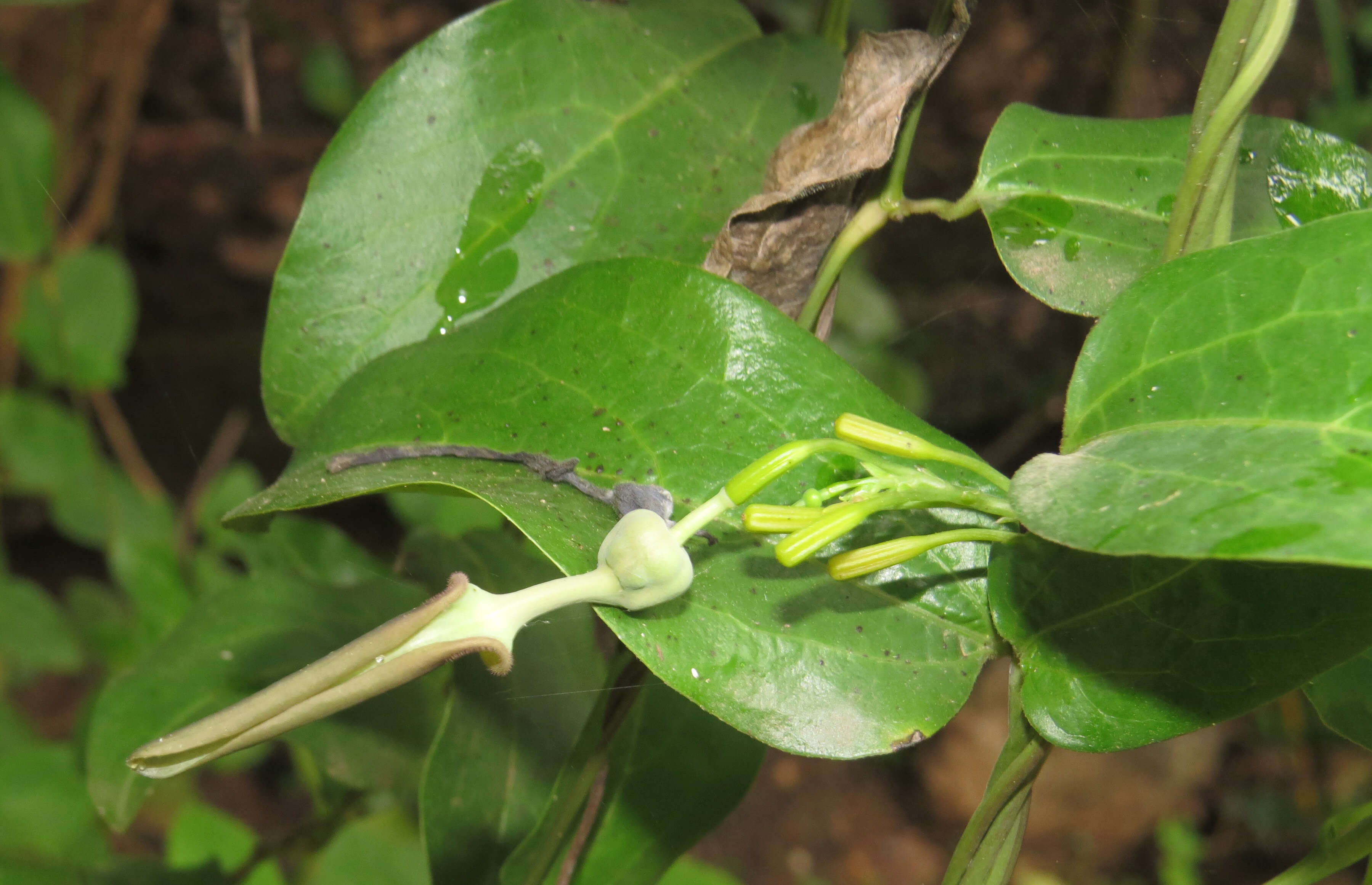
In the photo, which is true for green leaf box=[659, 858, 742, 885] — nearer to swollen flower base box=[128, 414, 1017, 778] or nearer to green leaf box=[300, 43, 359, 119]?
swollen flower base box=[128, 414, 1017, 778]

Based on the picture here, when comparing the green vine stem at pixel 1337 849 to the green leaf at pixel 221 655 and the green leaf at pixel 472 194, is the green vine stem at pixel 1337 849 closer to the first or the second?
the green leaf at pixel 472 194

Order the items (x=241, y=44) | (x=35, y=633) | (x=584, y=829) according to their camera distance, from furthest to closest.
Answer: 1. (x=35, y=633)
2. (x=241, y=44)
3. (x=584, y=829)

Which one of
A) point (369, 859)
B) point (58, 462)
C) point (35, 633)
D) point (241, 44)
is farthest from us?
point (58, 462)

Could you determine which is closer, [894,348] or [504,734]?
→ [504,734]

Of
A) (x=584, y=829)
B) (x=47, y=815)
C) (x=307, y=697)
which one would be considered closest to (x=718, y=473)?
(x=307, y=697)

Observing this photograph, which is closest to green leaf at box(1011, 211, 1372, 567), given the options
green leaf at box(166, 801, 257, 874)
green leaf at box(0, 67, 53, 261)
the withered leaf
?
the withered leaf

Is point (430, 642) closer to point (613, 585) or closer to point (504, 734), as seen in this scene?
point (613, 585)

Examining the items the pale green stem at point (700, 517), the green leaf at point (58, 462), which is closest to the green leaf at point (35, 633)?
the green leaf at point (58, 462)
